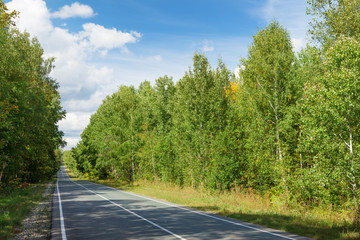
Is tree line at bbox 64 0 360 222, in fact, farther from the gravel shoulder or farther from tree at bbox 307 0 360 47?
the gravel shoulder

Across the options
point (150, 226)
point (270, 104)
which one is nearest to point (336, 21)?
point (270, 104)

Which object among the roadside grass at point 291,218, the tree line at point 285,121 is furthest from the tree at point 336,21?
the roadside grass at point 291,218

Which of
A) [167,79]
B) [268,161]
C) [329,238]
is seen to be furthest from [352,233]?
[167,79]

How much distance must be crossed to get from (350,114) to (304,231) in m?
5.47

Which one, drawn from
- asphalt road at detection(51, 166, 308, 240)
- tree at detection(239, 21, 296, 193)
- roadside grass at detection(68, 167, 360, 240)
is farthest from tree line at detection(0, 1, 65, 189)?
tree at detection(239, 21, 296, 193)

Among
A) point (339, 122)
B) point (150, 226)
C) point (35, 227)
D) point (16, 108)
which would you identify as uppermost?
point (16, 108)

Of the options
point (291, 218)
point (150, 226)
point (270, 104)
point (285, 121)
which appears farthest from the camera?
point (270, 104)

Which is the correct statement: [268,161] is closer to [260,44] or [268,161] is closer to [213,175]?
[213,175]

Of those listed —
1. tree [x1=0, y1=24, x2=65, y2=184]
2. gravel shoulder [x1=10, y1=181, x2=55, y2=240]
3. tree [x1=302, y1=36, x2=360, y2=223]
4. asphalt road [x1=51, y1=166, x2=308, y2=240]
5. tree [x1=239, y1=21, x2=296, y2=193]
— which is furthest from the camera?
tree [x1=0, y1=24, x2=65, y2=184]

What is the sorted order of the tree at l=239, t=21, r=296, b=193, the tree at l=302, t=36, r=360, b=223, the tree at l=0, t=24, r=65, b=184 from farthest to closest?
the tree at l=0, t=24, r=65, b=184
the tree at l=239, t=21, r=296, b=193
the tree at l=302, t=36, r=360, b=223

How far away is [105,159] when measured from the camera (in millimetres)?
45062

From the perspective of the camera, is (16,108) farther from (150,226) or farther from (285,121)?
(285,121)

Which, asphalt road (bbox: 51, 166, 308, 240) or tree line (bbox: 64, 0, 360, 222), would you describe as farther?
tree line (bbox: 64, 0, 360, 222)

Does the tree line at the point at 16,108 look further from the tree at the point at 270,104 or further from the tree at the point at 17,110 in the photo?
the tree at the point at 270,104
